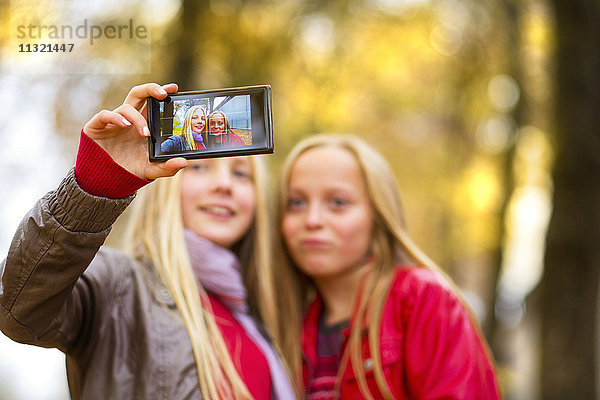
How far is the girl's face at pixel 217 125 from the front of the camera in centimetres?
202

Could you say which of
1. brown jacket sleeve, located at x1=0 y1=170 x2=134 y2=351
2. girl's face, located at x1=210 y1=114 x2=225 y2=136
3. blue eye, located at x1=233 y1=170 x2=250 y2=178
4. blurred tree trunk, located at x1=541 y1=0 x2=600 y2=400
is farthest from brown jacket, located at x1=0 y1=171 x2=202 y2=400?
blurred tree trunk, located at x1=541 y1=0 x2=600 y2=400

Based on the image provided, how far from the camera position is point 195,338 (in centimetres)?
239

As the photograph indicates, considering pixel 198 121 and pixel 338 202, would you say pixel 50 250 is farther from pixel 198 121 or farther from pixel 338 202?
pixel 338 202

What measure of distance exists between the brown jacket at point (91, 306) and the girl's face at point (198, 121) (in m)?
0.32

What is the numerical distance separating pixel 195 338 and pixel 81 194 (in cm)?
79

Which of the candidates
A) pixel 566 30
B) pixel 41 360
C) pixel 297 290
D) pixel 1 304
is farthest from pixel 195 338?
pixel 41 360

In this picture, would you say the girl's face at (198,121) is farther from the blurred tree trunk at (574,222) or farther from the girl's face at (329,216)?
the blurred tree trunk at (574,222)

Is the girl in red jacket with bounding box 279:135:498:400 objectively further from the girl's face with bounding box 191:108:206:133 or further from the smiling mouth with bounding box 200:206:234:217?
the girl's face with bounding box 191:108:206:133

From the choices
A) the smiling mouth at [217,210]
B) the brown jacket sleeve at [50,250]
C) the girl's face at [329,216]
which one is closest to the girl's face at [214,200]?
the smiling mouth at [217,210]

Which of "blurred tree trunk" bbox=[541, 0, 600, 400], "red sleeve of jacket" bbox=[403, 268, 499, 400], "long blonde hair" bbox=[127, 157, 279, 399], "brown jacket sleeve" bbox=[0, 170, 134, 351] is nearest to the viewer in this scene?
"brown jacket sleeve" bbox=[0, 170, 134, 351]

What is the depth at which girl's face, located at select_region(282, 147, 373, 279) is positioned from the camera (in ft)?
9.89

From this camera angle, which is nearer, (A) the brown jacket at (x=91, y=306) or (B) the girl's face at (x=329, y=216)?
(A) the brown jacket at (x=91, y=306)

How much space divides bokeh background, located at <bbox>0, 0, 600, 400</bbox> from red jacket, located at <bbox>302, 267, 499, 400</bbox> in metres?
1.57

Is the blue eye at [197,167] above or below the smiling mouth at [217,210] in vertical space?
above
